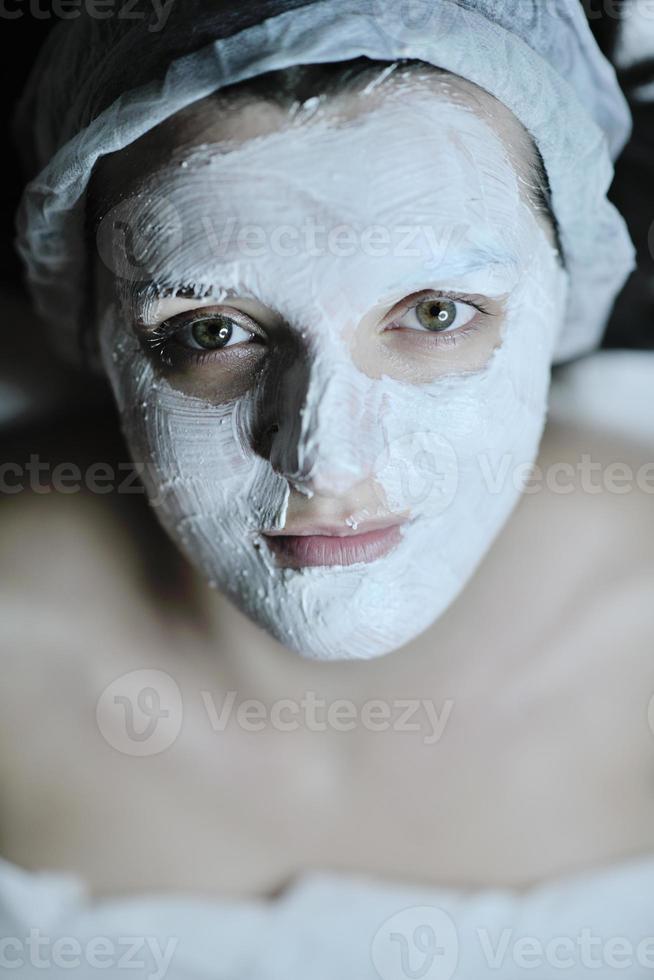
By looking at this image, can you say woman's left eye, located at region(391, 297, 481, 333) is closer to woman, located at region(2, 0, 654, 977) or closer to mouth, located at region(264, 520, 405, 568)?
woman, located at region(2, 0, 654, 977)

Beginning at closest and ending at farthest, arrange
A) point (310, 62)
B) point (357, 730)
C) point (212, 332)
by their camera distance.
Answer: point (310, 62), point (212, 332), point (357, 730)

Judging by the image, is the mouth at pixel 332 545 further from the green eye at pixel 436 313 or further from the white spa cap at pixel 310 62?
the white spa cap at pixel 310 62

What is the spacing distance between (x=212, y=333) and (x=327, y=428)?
136mm

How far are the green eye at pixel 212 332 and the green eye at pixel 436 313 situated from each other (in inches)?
5.9

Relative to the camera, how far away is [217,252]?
2.37ft

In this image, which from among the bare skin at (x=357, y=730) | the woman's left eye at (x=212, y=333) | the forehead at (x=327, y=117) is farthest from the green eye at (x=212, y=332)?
the bare skin at (x=357, y=730)

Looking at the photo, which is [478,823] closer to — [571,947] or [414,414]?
[571,947]

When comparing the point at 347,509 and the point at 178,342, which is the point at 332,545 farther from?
the point at 178,342

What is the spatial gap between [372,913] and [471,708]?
0.24 metres

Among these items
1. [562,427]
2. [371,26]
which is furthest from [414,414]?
[562,427]

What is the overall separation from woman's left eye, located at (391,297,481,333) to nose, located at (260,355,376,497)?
0.07 metres

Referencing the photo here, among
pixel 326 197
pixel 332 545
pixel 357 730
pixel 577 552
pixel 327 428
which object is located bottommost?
pixel 357 730

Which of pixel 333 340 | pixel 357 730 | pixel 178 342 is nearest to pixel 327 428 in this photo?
pixel 333 340

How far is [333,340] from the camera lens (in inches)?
28.5
